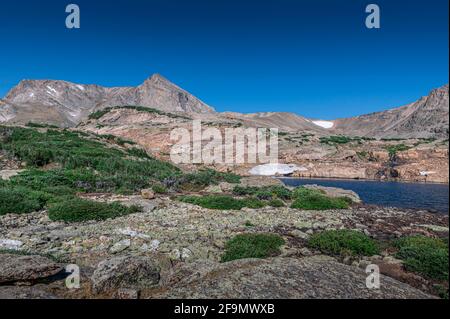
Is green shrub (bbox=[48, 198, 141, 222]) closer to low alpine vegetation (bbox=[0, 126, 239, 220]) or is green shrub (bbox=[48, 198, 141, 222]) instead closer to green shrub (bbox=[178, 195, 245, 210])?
low alpine vegetation (bbox=[0, 126, 239, 220])

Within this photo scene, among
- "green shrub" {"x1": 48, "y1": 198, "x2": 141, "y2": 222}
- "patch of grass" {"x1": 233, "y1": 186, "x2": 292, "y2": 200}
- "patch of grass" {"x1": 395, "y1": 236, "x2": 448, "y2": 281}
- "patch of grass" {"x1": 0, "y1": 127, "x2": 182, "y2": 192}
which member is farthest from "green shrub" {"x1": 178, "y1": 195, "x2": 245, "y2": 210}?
"patch of grass" {"x1": 395, "y1": 236, "x2": 448, "y2": 281}

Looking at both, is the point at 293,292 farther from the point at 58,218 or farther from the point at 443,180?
the point at 443,180

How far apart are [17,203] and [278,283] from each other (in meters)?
12.2

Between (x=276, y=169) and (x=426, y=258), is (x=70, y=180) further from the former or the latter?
(x=276, y=169)

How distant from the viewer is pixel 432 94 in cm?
14088

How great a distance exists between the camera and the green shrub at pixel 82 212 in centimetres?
1269

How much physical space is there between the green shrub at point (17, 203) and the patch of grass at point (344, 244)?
10545 millimetres

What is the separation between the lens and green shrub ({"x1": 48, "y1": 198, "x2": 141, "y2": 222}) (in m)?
12.7

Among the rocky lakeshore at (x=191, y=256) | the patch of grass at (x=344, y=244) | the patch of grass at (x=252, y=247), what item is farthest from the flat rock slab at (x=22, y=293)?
the patch of grass at (x=344, y=244)

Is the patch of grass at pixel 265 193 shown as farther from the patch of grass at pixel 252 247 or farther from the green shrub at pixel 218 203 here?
the patch of grass at pixel 252 247

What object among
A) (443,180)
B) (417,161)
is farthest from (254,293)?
(417,161)

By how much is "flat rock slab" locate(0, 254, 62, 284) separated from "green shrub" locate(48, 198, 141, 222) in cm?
609

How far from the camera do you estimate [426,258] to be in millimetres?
8070

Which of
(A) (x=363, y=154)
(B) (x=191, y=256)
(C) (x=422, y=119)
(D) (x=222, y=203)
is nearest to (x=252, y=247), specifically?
(B) (x=191, y=256)
